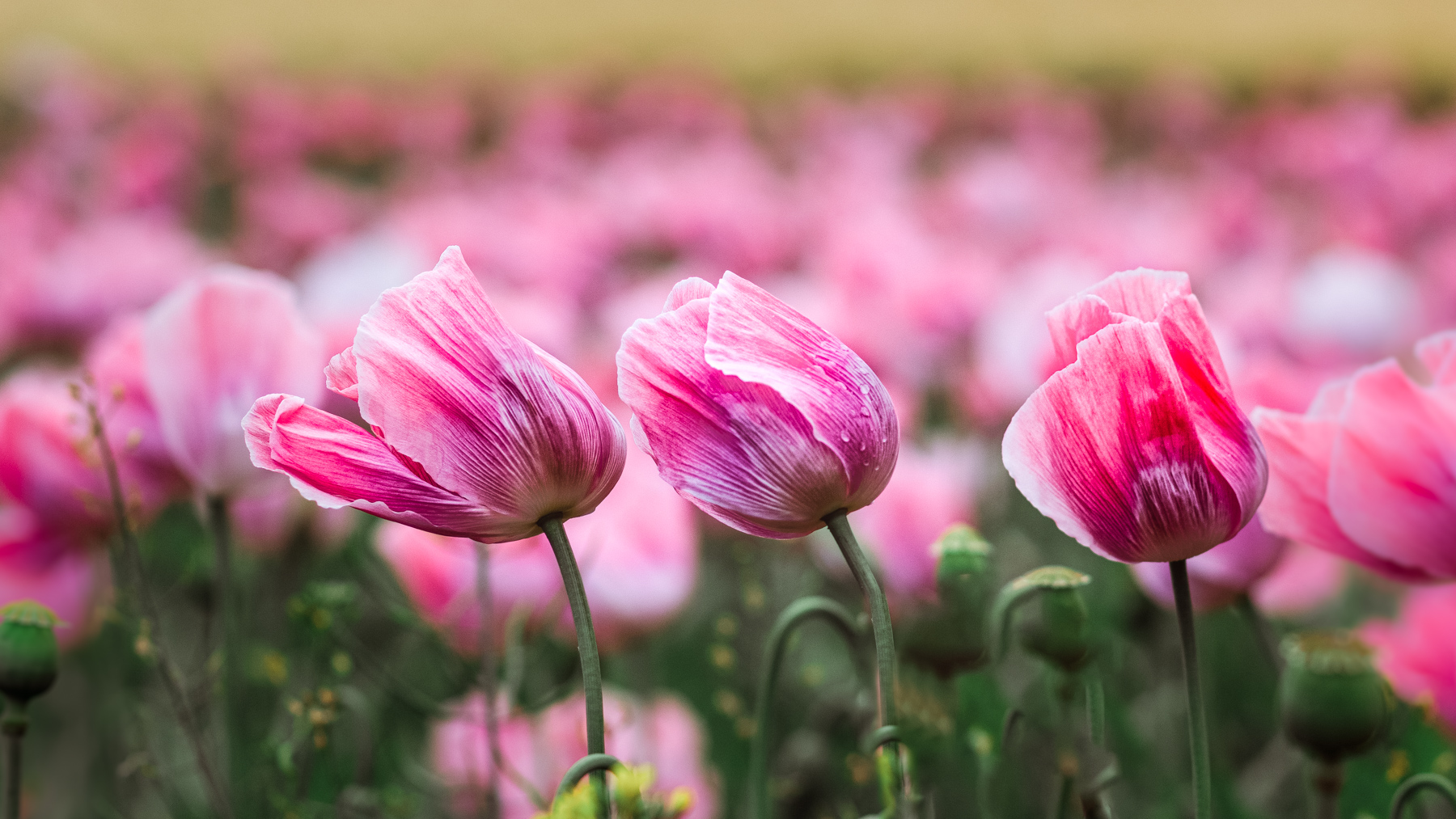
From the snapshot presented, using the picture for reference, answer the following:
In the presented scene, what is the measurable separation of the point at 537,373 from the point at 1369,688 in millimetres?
388

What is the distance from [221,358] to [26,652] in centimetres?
25

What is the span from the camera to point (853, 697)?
3.22ft

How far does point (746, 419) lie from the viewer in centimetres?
46

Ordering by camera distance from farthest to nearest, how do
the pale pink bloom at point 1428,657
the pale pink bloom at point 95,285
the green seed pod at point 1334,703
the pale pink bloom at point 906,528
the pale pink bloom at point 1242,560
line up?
1. the pale pink bloom at point 95,285
2. the pale pink bloom at point 906,528
3. the pale pink bloom at point 1428,657
4. the pale pink bloom at point 1242,560
5. the green seed pod at point 1334,703

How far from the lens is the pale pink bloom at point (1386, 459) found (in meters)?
0.52

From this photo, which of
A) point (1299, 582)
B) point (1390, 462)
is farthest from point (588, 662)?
point (1299, 582)

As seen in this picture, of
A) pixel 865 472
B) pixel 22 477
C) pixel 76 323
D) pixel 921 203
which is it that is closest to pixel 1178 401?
pixel 865 472

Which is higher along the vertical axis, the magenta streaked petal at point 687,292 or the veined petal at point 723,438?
the magenta streaked petal at point 687,292

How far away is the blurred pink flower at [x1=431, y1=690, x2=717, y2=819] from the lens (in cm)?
95

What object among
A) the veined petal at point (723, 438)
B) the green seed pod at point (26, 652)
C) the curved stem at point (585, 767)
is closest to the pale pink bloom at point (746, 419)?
the veined petal at point (723, 438)

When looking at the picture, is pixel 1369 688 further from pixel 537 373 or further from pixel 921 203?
pixel 921 203

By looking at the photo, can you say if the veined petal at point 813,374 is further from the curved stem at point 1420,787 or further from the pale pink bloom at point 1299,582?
the pale pink bloom at point 1299,582

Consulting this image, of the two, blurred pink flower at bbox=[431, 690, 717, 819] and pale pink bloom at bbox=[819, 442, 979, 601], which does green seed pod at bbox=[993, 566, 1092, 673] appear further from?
blurred pink flower at bbox=[431, 690, 717, 819]

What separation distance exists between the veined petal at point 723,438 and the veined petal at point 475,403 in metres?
0.03
